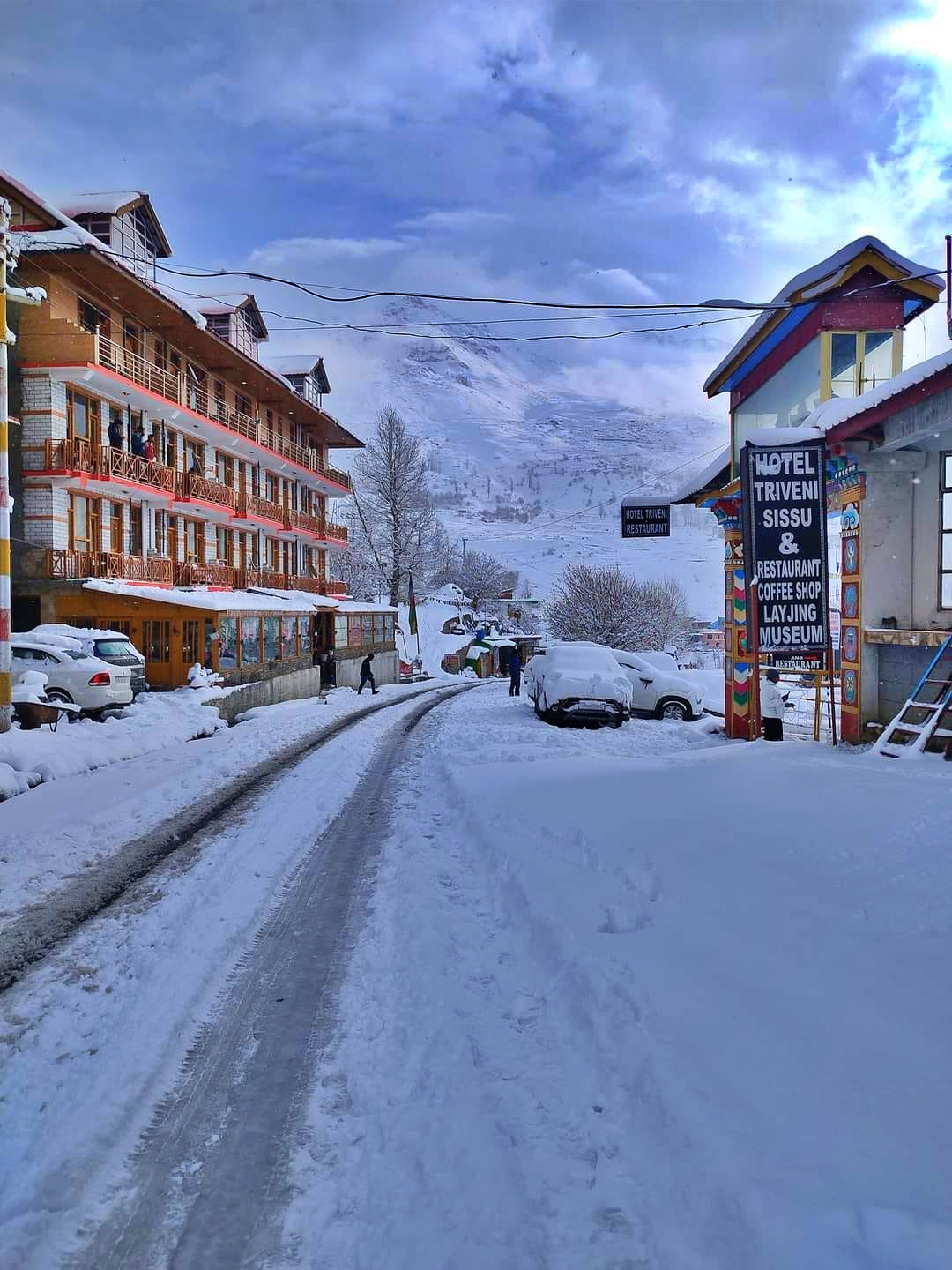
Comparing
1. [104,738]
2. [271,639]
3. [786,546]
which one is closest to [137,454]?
[271,639]

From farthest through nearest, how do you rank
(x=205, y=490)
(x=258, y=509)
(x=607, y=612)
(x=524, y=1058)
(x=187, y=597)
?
1. (x=607, y=612)
2. (x=258, y=509)
3. (x=205, y=490)
4. (x=187, y=597)
5. (x=524, y=1058)

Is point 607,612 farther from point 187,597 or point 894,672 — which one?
point 894,672

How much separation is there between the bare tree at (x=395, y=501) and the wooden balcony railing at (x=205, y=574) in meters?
23.2

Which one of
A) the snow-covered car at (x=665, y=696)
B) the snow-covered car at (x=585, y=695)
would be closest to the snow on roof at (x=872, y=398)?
the snow-covered car at (x=585, y=695)

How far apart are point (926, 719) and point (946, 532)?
254cm

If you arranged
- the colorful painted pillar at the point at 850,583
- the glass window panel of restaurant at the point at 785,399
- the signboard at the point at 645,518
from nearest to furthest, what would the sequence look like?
the colorful painted pillar at the point at 850,583 < the glass window panel of restaurant at the point at 785,399 < the signboard at the point at 645,518

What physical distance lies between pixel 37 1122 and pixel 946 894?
468 centimetres

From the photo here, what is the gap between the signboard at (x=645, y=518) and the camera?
17.1 meters

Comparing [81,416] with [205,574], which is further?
[205,574]

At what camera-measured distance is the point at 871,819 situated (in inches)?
224

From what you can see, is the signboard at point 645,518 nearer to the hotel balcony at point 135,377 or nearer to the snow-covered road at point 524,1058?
the snow-covered road at point 524,1058

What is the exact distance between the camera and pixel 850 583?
10.7 metres

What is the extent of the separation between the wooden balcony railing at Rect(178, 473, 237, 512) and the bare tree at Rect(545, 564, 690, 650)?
2496 centimetres

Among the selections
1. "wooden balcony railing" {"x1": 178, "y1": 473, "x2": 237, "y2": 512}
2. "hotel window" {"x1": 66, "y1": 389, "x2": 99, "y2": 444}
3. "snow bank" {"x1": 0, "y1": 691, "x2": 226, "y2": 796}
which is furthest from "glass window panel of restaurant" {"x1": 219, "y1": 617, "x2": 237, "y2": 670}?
"hotel window" {"x1": 66, "y1": 389, "x2": 99, "y2": 444}
